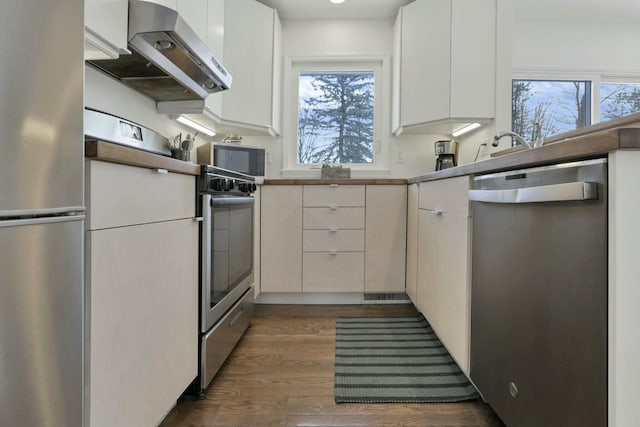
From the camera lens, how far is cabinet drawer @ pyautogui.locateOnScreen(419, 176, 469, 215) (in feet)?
4.81

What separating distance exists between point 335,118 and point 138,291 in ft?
8.40

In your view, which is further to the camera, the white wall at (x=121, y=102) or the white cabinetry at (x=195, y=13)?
the white cabinetry at (x=195, y=13)

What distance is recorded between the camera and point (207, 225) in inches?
57.2

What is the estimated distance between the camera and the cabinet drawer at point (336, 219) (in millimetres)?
2660

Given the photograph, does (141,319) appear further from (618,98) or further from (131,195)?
(618,98)

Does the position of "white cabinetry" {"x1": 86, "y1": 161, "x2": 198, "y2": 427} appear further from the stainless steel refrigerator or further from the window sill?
the window sill

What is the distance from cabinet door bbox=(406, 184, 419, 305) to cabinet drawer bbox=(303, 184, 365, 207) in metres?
0.36

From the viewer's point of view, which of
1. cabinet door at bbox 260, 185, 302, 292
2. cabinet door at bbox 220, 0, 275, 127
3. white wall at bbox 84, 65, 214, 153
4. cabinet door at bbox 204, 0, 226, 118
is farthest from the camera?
cabinet door at bbox 260, 185, 302, 292

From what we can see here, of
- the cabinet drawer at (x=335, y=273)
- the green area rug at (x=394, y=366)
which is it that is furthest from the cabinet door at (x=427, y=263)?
the cabinet drawer at (x=335, y=273)

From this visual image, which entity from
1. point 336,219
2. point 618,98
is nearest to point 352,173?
point 336,219

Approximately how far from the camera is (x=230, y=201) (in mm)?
1720

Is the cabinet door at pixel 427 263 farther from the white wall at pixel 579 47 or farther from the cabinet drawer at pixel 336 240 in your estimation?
the white wall at pixel 579 47

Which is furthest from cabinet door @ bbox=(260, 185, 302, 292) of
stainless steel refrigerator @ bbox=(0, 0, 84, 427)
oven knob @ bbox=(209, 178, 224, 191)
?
stainless steel refrigerator @ bbox=(0, 0, 84, 427)

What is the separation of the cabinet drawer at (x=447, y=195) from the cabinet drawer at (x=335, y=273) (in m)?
0.72
